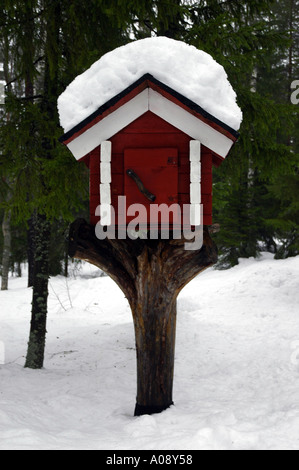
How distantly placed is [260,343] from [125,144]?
5.12m

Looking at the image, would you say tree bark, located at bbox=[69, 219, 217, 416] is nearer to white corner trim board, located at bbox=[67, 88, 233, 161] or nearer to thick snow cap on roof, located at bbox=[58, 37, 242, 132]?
white corner trim board, located at bbox=[67, 88, 233, 161]

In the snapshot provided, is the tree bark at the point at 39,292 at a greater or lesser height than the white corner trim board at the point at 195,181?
lesser

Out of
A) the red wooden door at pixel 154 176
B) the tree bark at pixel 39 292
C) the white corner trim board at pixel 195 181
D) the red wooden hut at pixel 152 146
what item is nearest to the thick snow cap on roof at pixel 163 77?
the red wooden hut at pixel 152 146

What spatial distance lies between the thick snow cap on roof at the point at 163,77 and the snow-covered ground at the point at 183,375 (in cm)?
258

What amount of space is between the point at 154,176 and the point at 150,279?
103 centimetres

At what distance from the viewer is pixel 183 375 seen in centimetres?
600

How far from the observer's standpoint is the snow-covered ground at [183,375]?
3441 millimetres

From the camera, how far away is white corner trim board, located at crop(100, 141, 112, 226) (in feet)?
10.8

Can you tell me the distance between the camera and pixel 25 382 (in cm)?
531

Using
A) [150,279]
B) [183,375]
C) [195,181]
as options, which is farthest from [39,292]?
[195,181]

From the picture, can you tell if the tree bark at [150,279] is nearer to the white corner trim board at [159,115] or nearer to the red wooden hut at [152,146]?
the red wooden hut at [152,146]
